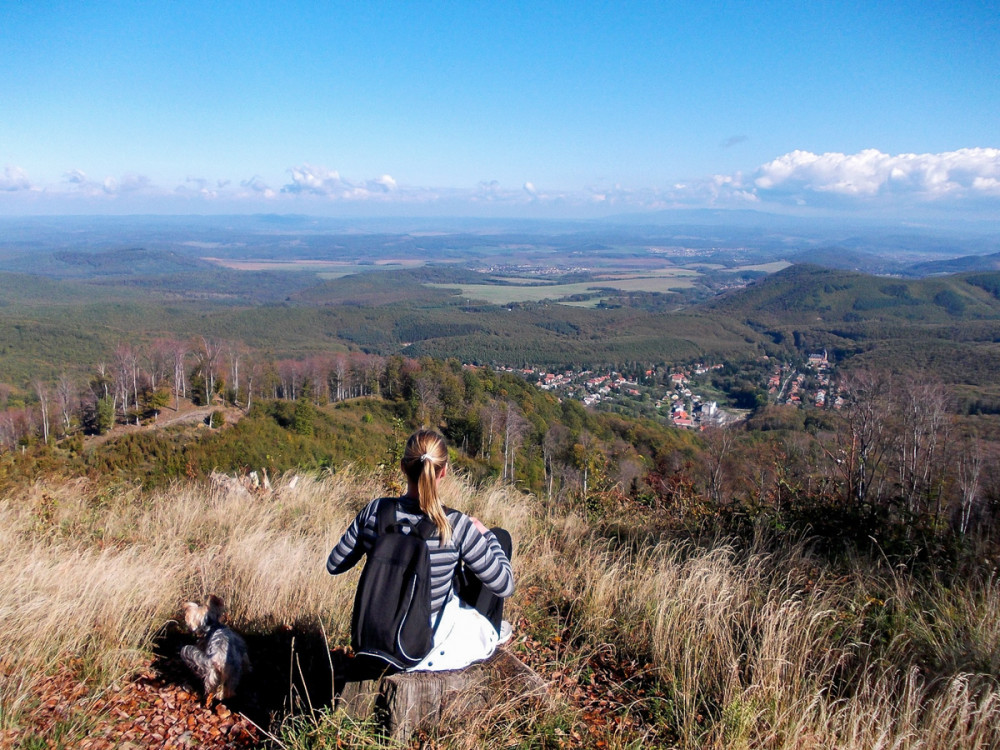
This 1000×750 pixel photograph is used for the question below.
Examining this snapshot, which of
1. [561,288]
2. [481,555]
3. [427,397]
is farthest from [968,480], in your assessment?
[561,288]

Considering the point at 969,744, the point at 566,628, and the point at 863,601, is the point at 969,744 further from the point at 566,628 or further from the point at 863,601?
the point at 566,628

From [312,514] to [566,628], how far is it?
2.69 metres

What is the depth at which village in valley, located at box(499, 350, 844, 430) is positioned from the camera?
39969 mm

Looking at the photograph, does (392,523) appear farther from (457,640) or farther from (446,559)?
(457,640)

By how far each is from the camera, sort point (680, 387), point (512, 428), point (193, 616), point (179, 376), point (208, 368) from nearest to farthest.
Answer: point (193, 616) → point (512, 428) → point (179, 376) → point (208, 368) → point (680, 387)

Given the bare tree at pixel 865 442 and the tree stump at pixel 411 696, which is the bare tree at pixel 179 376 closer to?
the bare tree at pixel 865 442

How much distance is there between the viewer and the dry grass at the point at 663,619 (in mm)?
2174

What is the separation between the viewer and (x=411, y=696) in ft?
7.07

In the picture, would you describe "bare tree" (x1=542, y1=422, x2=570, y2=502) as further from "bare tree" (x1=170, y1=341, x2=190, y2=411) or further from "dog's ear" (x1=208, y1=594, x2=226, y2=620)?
"bare tree" (x1=170, y1=341, x2=190, y2=411)

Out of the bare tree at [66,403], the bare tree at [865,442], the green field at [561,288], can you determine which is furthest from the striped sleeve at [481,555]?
the green field at [561,288]

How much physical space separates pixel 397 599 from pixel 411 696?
0.39 metres

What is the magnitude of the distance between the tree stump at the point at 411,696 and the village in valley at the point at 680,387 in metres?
35.9

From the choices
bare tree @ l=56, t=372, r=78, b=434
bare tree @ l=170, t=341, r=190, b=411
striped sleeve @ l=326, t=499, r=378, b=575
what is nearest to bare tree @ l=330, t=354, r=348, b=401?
bare tree @ l=170, t=341, r=190, b=411

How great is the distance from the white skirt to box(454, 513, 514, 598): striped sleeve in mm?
172
